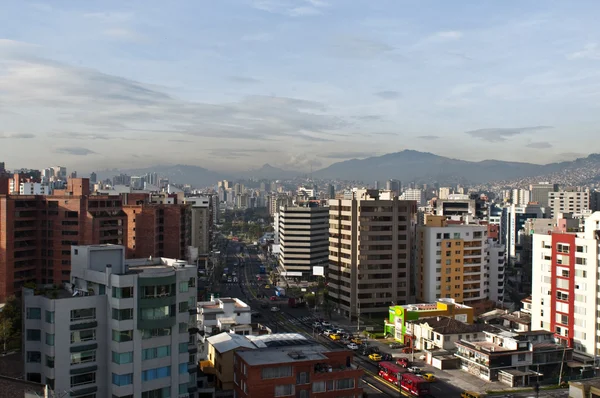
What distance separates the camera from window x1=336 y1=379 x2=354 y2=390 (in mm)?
27812

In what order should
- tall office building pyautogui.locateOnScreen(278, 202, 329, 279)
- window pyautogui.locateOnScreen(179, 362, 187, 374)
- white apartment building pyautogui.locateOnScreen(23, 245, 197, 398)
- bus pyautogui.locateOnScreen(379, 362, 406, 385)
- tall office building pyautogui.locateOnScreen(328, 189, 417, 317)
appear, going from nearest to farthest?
white apartment building pyautogui.locateOnScreen(23, 245, 197, 398), window pyautogui.locateOnScreen(179, 362, 187, 374), bus pyautogui.locateOnScreen(379, 362, 406, 385), tall office building pyautogui.locateOnScreen(328, 189, 417, 317), tall office building pyautogui.locateOnScreen(278, 202, 329, 279)

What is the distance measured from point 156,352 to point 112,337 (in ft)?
6.19

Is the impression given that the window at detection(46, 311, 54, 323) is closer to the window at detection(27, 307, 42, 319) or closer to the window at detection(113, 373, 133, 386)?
the window at detection(27, 307, 42, 319)

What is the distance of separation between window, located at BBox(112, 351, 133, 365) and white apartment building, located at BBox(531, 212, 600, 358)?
1219 inches

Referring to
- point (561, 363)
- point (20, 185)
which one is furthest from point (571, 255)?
point (20, 185)

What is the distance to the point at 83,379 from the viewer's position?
940 inches

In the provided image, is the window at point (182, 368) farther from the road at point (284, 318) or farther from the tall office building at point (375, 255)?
the tall office building at point (375, 255)

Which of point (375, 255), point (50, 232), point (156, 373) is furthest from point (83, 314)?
point (375, 255)

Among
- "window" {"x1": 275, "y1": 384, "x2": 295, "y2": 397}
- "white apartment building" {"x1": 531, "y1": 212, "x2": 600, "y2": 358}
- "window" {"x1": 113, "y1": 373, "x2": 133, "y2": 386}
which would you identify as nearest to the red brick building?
"window" {"x1": 275, "y1": 384, "x2": 295, "y2": 397}

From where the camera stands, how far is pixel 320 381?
1082 inches

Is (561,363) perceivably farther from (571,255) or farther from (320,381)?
(320,381)

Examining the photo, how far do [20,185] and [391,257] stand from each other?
7432cm

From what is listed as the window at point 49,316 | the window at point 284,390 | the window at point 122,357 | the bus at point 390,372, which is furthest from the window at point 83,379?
the bus at point 390,372

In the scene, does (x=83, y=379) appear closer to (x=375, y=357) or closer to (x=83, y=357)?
(x=83, y=357)
